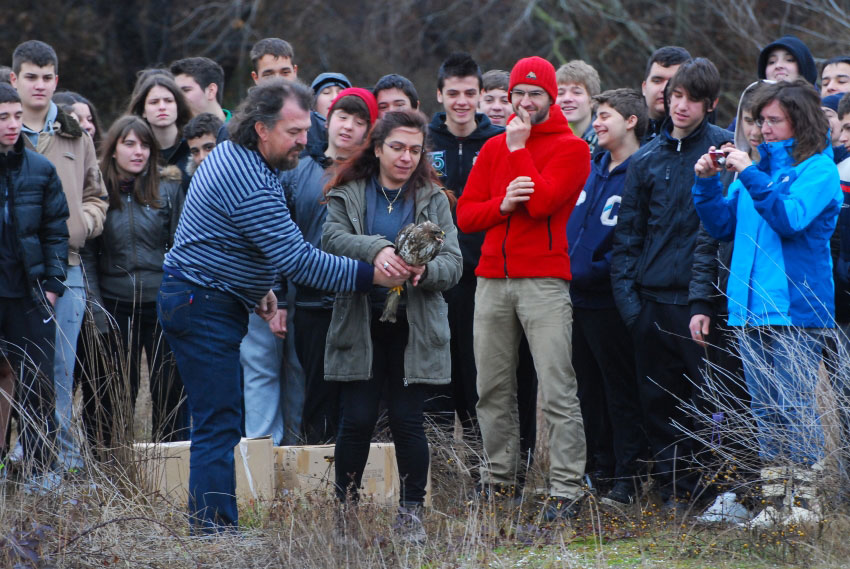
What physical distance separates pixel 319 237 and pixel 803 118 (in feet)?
9.13

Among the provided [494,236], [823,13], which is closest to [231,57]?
[823,13]

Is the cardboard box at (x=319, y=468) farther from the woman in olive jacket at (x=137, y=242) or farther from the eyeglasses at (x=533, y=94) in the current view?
the eyeglasses at (x=533, y=94)

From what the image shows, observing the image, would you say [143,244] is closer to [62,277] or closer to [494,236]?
[62,277]

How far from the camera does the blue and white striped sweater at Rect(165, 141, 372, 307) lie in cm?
Result: 486

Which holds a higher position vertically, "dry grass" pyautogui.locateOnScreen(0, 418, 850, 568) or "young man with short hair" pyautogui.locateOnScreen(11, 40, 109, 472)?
"young man with short hair" pyautogui.locateOnScreen(11, 40, 109, 472)

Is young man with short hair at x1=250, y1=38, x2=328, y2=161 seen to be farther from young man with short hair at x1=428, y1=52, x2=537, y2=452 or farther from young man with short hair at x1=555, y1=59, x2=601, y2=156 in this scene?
young man with short hair at x1=555, y1=59, x2=601, y2=156

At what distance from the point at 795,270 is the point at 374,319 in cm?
205

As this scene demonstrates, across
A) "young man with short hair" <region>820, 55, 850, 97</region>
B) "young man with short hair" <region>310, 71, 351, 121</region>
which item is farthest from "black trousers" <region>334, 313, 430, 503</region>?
"young man with short hair" <region>820, 55, 850, 97</region>

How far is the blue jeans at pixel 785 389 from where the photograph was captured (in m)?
4.88

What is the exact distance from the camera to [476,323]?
6023 mm

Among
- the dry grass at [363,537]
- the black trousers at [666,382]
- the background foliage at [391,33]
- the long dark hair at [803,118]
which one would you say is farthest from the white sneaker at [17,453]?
the background foliage at [391,33]

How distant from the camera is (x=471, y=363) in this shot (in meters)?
6.71

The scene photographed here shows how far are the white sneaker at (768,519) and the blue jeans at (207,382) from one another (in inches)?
90.7

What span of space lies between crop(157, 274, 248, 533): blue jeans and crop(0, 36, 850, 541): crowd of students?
10 mm
